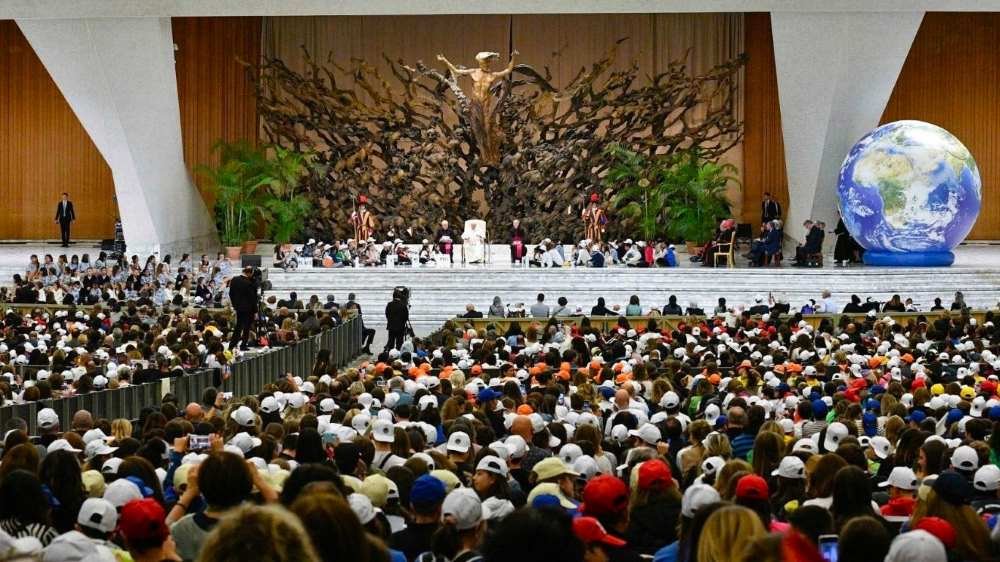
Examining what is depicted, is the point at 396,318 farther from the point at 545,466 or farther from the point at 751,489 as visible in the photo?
the point at 751,489

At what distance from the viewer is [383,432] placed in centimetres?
870

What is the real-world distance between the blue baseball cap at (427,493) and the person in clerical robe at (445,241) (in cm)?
2558

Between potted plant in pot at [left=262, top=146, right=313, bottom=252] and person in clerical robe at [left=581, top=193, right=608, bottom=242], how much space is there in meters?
6.45

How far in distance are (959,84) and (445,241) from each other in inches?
550

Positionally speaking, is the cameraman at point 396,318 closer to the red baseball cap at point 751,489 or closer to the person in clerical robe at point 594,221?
the person in clerical robe at point 594,221

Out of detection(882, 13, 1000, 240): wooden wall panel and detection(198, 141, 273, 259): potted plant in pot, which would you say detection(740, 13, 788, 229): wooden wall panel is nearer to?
detection(882, 13, 1000, 240): wooden wall panel

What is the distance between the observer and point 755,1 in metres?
30.6

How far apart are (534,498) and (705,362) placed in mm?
8219

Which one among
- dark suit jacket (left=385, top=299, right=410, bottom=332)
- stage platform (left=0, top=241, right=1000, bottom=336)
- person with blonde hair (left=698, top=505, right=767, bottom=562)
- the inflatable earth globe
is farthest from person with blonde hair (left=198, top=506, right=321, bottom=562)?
the inflatable earth globe

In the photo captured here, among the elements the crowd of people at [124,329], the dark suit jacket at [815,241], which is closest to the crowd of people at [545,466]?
the crowd of people at [124,329]

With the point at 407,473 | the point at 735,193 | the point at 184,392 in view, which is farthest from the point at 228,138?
the point at 407,473

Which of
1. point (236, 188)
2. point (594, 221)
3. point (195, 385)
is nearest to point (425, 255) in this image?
point (594, 221)

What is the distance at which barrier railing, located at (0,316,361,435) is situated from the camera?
12.6 metres

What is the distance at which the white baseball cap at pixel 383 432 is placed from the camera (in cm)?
867
